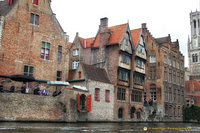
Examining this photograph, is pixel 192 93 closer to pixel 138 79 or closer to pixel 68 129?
pixel 138 79

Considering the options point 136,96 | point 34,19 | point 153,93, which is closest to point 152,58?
point 153,93

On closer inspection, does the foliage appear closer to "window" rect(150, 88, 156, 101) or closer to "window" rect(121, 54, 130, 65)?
"window" rect(150, 88, 156, 101)

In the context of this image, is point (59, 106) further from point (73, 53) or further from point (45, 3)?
point (73, 53)

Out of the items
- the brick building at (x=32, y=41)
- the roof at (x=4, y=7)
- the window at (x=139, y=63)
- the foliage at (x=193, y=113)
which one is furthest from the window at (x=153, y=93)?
the roof at (x=4, y=7)

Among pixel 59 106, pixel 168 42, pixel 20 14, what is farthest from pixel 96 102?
pixel 168 42

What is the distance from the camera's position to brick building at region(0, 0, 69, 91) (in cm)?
3278

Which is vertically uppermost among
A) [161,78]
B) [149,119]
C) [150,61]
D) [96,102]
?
[150,61]

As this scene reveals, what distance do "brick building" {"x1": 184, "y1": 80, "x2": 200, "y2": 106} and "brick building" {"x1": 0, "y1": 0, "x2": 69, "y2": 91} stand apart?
38880 millimetres

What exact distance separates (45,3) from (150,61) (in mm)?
27648

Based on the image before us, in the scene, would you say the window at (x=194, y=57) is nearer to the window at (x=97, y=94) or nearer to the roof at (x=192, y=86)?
the roof at (x=192, y=86)

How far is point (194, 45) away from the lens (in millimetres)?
143500

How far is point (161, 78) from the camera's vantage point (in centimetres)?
5462

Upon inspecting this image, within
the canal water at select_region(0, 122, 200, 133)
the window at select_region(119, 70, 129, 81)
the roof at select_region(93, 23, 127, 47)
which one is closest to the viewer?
the canal water at select_region(0, 122, 200, 133)

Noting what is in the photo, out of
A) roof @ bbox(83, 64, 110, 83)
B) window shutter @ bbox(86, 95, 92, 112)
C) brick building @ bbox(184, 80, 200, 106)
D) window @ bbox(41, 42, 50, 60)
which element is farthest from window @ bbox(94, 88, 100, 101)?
brick building @ bbox(184, 80, 200, 106)
